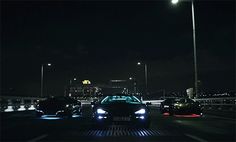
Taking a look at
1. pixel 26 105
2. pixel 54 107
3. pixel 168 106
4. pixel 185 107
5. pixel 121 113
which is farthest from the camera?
pixel 26 105

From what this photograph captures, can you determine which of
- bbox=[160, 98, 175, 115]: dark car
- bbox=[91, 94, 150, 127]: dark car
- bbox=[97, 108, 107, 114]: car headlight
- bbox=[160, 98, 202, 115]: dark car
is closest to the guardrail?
bbox=[160, 98, 175, 115]: dark car

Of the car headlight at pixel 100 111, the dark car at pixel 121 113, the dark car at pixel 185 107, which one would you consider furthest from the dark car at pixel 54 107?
the dark car at pixel 185 107

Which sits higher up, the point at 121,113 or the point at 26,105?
the point at 121,113

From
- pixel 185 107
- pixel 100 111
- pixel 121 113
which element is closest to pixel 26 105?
pixel 185 107

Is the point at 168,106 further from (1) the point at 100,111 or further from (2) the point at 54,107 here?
(1) the point at 100,111

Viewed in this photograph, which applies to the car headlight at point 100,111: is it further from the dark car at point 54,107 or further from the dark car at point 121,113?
the dark car at point 54,107

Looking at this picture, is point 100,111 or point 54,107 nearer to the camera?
point 100,111

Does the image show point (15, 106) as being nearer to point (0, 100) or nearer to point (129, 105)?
point (0, 100)

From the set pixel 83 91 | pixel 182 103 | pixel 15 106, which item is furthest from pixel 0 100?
pixel 83 91

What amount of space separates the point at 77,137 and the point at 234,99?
19696mm

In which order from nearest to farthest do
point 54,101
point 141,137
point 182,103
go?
1. point 141,137
2. point 54,101
3. point 182,103

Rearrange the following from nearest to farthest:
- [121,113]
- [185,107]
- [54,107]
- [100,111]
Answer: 1. [121,113]
2. [100,111]
3. [54,107]
4. [185,107]

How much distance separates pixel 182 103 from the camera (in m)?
23.1

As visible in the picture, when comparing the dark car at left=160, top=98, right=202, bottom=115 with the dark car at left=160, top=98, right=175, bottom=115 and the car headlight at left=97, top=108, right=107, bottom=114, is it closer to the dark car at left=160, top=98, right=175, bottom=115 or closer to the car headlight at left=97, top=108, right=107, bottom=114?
the dark car at left=160, top=98, right=175, bottom=115
